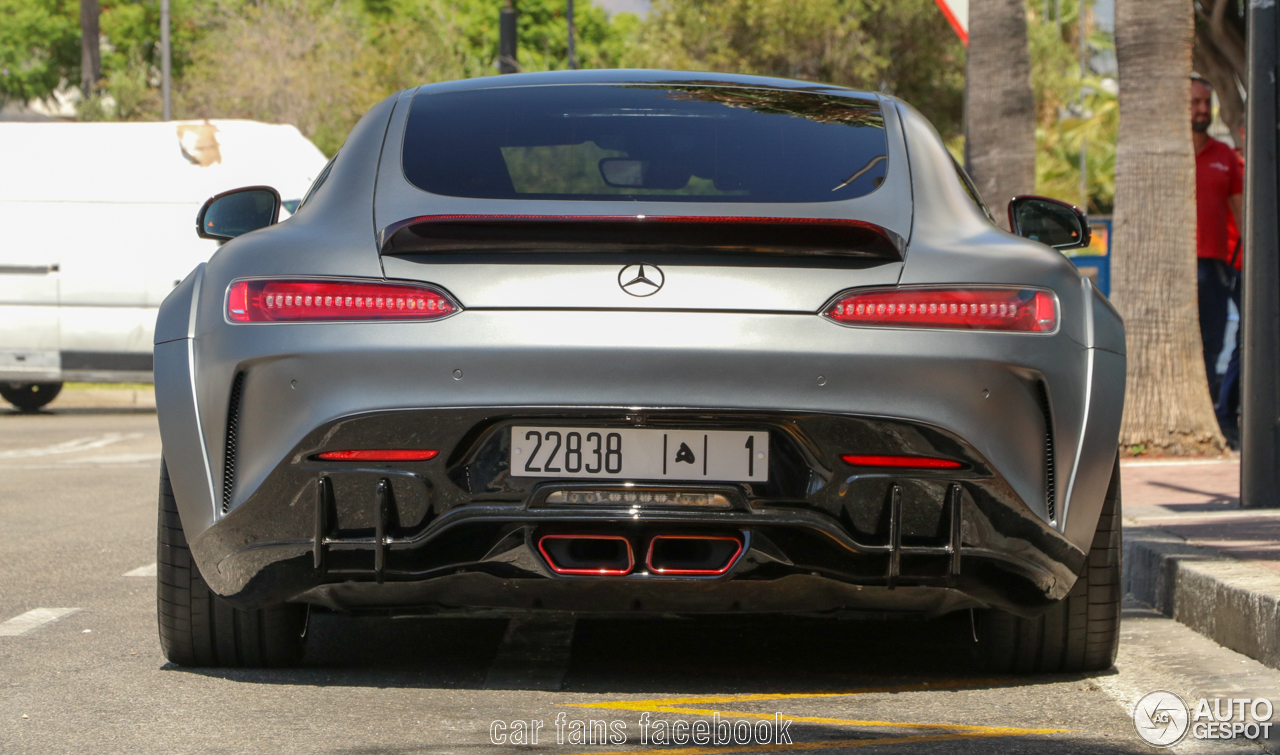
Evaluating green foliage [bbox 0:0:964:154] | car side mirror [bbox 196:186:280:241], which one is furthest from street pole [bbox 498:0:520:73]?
green foliage [bbox 0:0:964:154]

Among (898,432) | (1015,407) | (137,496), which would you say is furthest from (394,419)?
(137,496)

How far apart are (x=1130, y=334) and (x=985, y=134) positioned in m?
1.88

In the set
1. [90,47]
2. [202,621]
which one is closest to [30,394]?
[202,621]

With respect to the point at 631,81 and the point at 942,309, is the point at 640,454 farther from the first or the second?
the point at 631,81

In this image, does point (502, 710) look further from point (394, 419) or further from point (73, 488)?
point (73, 488)

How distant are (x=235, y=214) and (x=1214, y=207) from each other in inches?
316

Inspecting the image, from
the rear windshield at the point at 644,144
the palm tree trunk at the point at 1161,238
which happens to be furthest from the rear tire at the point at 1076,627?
the palm tree trunk at the point at 1161,238

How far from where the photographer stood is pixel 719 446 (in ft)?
11.6

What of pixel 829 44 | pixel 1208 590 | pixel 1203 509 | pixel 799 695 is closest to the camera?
pixel 799 695

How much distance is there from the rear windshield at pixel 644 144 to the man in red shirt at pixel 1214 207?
23.7ft

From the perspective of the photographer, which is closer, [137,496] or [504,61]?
[137,496]

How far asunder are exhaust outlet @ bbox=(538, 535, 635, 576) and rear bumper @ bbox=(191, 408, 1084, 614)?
0.5 inches

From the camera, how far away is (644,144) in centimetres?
412

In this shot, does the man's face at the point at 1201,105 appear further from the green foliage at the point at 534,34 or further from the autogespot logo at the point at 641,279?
the green foliage at the point at 534,34
